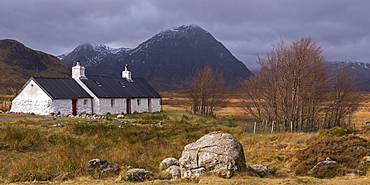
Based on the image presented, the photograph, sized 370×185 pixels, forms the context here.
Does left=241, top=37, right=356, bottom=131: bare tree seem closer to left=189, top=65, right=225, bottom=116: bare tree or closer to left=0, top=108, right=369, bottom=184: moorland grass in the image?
left=0, top=108, right=369, bottom=184: moorland grass

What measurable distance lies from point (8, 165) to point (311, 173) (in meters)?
12.1

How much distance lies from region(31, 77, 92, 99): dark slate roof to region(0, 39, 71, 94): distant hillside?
96776mm

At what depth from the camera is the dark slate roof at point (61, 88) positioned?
33.5m

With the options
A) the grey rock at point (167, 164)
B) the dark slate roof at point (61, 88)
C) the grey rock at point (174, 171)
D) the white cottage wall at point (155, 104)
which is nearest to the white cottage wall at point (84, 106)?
the dark slate roof at point (61, 88)

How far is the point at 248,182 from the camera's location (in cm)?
908

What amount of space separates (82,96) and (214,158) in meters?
28.9

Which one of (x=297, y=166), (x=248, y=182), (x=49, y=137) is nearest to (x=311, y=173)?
(x=297, y=166)

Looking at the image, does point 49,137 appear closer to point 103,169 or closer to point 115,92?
point 103,169

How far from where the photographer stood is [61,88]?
116ft

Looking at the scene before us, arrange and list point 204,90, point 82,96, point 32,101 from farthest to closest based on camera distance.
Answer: point 204,90 < point 82,96 < point 32,101

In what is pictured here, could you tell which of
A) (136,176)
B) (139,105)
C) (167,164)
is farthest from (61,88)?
(136,176)

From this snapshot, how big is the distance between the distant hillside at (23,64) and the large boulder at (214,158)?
127m

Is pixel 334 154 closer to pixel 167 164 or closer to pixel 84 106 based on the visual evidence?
pixel 167 164

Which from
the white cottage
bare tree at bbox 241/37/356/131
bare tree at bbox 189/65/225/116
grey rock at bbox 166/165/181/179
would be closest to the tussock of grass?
grey rock at bbox 166/165/181/179
